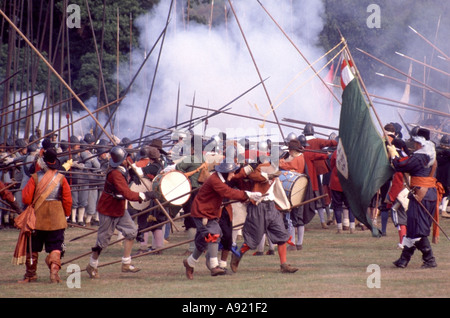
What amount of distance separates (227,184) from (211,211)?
18.6 inches

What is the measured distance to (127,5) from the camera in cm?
3472

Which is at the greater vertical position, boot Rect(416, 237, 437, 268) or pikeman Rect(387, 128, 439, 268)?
pikeman Rect(387, 128, 439, 268)

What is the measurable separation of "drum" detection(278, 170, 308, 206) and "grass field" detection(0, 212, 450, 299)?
0.86m

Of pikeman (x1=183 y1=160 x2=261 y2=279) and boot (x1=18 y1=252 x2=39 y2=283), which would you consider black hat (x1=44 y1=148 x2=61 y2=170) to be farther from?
pikeman (x1=183 y1=160 x2=261 y2=279)

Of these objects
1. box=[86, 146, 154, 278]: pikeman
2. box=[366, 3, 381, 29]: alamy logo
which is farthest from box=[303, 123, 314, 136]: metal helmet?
box=[366, 3, 381, 29]: alamy logo

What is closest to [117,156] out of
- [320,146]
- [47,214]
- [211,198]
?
[47,214]

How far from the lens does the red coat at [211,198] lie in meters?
11.0

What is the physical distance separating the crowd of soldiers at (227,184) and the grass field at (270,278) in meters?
0.32

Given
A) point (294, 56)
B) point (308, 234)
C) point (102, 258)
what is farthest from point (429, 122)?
point (102, 258)

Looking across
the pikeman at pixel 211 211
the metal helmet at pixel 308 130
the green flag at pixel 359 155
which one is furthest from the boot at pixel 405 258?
the metal helmet at pixel 308 130

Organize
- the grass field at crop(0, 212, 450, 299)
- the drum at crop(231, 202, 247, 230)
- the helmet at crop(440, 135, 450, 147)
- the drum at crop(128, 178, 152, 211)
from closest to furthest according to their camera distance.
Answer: the grass field at crop(0, 212, 450, 299) → the drum at crop(231, 202, 247, 230) → the drum at crop(128, 178, 152, 211) → the helmet at crop(440, 135, 450, 147)

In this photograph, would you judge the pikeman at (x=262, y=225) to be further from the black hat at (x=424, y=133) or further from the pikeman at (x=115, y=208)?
the black hat at (x=424, y=133)

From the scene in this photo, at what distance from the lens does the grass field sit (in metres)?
9.62

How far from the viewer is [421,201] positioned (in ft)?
37.5
